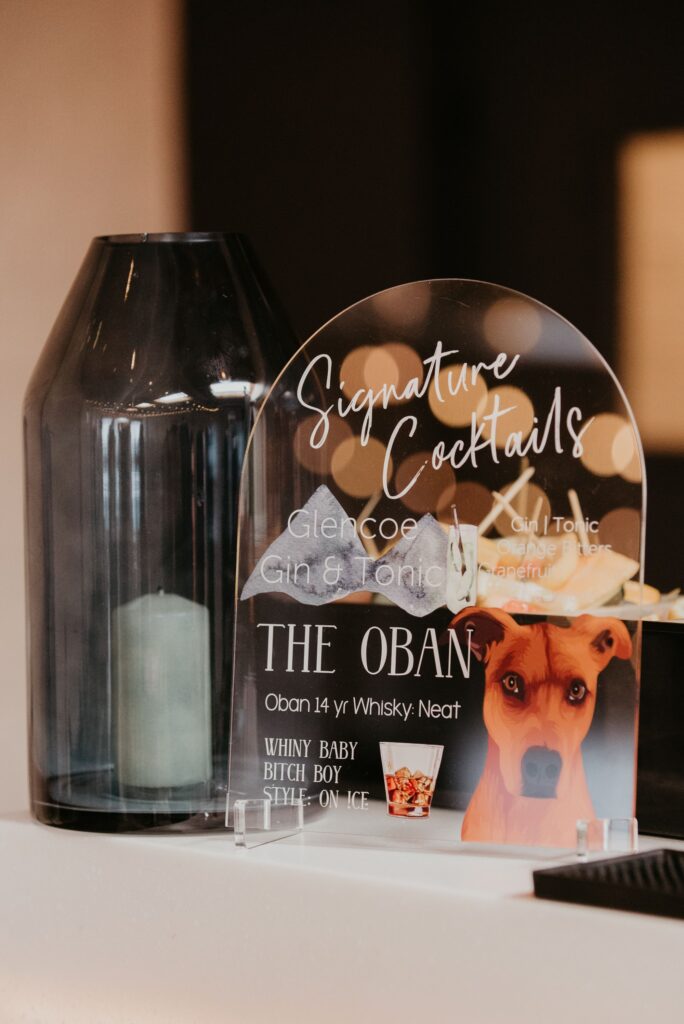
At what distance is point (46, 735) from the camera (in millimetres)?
998

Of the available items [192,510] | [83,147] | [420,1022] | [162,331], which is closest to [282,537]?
[192,510]

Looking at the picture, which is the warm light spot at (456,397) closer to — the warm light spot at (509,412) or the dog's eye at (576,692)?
the warm light spot at (509,412)

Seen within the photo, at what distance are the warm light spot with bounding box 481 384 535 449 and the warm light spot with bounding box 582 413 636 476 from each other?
0.14 feet

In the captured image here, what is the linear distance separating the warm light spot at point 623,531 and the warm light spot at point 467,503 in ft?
0.27

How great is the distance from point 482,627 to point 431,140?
40 centimetres

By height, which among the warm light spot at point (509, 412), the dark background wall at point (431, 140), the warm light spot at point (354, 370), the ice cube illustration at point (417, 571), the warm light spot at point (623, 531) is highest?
the dark background wall at point (431, 140)

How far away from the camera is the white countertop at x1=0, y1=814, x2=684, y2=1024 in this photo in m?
0.76

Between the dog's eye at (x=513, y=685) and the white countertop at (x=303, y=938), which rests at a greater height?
the dog's eye at (x=513, y=685)

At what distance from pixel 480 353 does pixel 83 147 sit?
515 mm

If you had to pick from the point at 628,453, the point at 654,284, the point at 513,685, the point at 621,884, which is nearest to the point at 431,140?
the point at 654,284

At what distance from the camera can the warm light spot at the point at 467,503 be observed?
2.94 feet

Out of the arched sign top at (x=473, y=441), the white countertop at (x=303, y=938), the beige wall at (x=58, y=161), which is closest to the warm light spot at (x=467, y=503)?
the arched sign top at (x=473, y=441)

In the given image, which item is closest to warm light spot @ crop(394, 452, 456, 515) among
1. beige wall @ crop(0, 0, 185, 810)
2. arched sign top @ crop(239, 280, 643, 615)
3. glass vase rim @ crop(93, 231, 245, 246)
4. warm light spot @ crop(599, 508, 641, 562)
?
arched sign top @ crop(239, 280, 643, 615)

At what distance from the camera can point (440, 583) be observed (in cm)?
91
